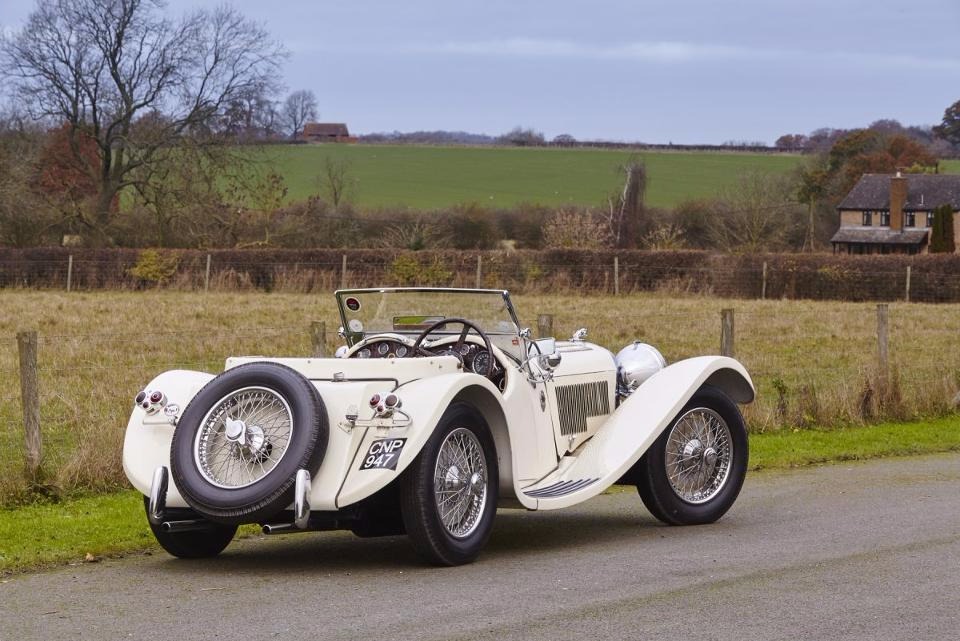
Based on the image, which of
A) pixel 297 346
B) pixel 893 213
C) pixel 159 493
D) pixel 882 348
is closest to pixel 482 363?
pixel 159 493

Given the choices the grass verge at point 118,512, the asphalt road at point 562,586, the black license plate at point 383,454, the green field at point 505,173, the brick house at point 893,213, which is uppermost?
the green field at point 505,173

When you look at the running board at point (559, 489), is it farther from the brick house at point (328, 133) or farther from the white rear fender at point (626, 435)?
the brick house at point (328, 133)

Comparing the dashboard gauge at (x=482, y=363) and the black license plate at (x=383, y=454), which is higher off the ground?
the dashboard gauge at (x=482, y=363)

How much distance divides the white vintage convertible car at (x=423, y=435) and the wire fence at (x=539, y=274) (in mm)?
32100

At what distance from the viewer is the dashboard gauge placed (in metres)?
8.52

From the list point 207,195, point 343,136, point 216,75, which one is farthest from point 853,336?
point 343,136

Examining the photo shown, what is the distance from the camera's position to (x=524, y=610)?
21.0 ft

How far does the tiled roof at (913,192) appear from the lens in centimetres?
8481

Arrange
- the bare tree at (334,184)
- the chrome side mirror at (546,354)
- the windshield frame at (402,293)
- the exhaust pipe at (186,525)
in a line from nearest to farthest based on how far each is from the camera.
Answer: the exhaust pipe at (186,525)
the chrome side mirror at (546,354)
the windshield frame at (402,293)
the bare tree at (334,184)

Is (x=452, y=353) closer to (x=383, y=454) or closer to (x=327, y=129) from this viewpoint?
(x=383, y=454)

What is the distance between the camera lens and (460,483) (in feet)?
25.2

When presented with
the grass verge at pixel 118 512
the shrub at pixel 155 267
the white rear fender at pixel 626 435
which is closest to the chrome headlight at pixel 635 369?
the white rear fender at pixel 626 435

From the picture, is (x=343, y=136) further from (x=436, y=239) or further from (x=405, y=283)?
(x=405, y=283)

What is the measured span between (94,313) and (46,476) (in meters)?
20.9
